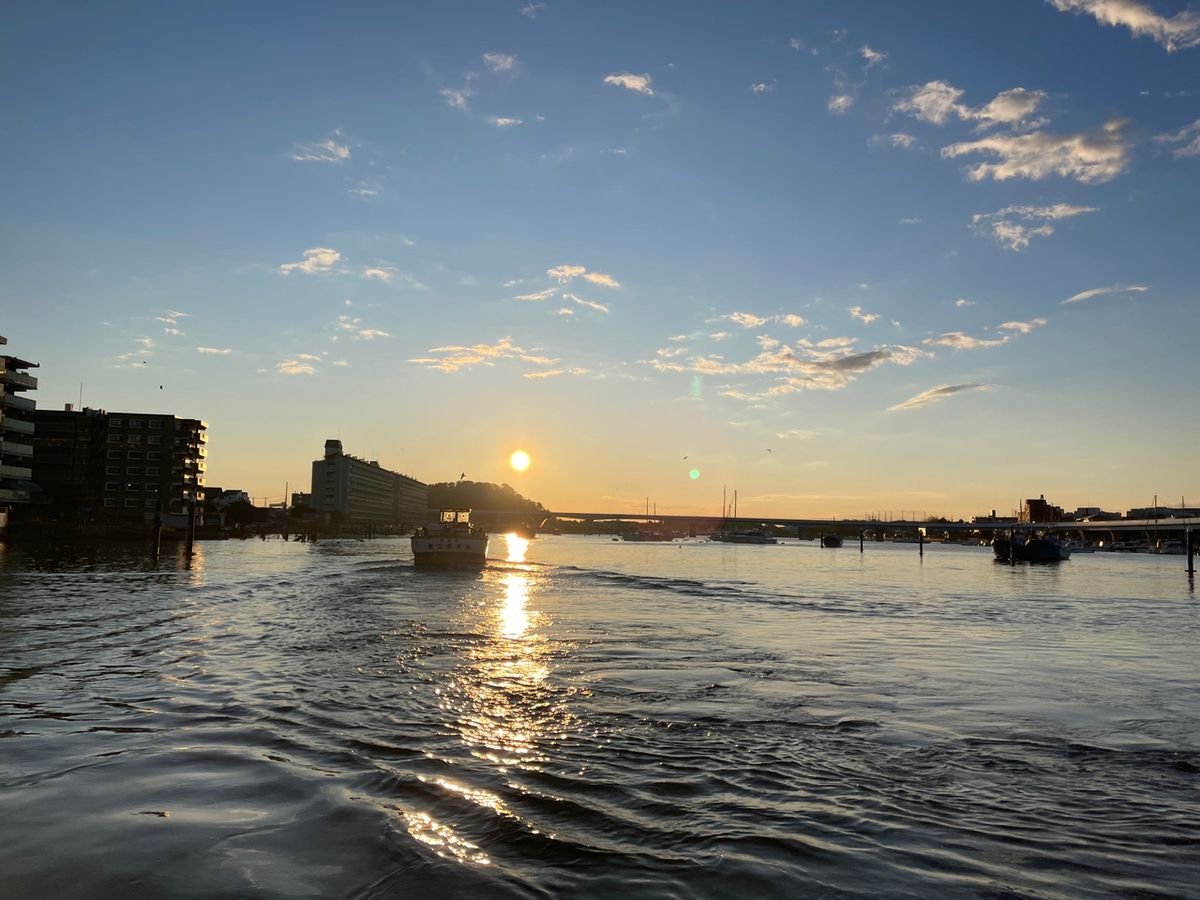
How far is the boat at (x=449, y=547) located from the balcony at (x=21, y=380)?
71376 mm

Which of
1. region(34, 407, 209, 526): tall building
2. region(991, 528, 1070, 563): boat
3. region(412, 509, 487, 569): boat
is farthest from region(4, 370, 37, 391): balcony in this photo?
region(991, 528, 1070, 563): boat

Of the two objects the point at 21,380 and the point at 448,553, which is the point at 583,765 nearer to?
the point at 448,553

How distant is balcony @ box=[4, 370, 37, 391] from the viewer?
112m

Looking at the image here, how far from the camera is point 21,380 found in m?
114

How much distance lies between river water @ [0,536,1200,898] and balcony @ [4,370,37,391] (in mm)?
107568

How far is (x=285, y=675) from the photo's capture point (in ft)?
59.2

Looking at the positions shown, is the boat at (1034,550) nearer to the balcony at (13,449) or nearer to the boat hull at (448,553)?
the boat hull at (448,553)

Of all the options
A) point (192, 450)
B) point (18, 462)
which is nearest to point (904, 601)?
point (18, 462)

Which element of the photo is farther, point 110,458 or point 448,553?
point 110,458

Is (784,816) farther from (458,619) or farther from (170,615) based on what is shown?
(170,615)

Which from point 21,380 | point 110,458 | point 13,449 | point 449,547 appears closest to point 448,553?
point 449,547

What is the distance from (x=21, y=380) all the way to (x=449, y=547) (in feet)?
254

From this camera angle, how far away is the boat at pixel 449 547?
7856cm

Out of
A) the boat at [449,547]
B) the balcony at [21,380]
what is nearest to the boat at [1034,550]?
the boat at [449,547]
